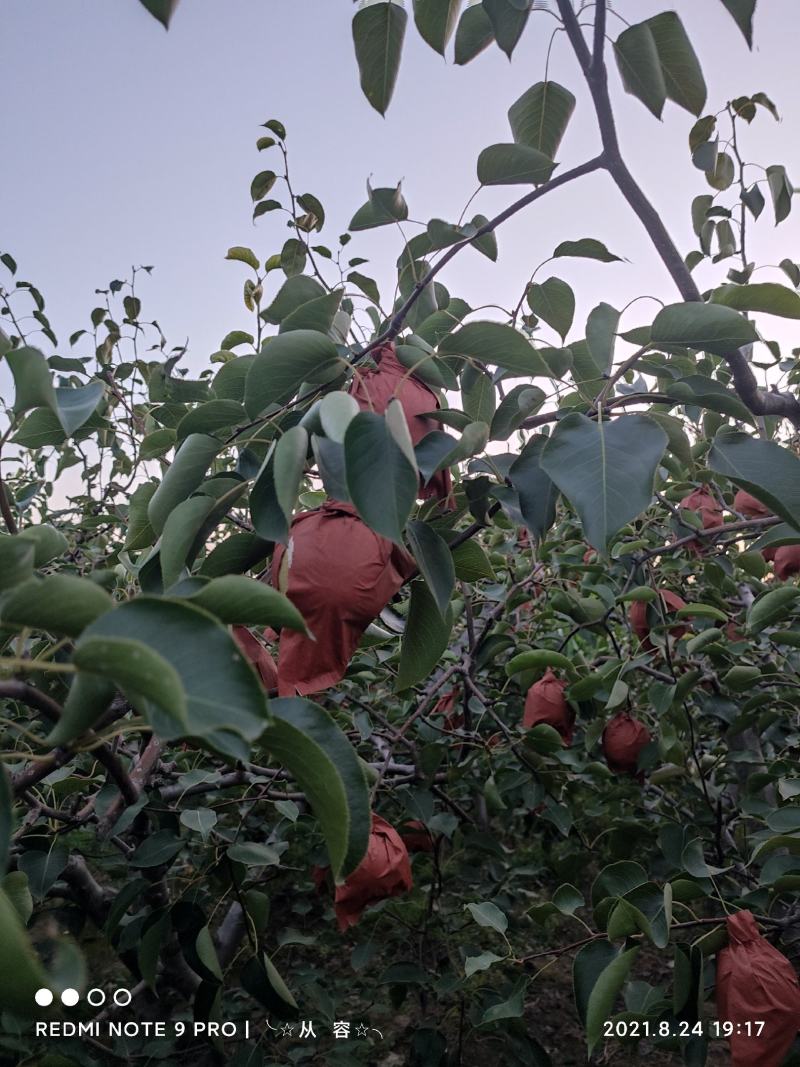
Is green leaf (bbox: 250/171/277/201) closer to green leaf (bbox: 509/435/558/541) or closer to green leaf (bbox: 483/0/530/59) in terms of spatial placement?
green leaf (bbox: 483/0/530/59)

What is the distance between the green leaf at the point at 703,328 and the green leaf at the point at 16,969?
603 millimetres

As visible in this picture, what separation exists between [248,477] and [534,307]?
0.41 metres

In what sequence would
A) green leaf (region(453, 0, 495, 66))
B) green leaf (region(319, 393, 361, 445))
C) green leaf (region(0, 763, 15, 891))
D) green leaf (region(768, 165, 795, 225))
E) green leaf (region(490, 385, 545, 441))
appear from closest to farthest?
1. green leaf (region(0, 763, 15, 891))
2. green leaf (region(319, 393, 361, 445))
3. green leaf (region(490, 385, 545, 441))
4. green leaf (region(453, 0, 495, 66))
5. green leaf (region(768, 165, 795, 225))

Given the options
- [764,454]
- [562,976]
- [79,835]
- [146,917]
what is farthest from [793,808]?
[79,835]

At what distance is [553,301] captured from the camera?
0.86 metres

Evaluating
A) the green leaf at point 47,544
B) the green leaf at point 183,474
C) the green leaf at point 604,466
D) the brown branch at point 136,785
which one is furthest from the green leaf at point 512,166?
the brown branch at point 136,785

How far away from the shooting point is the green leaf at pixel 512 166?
686 millimetres

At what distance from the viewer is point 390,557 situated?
1.96 ft

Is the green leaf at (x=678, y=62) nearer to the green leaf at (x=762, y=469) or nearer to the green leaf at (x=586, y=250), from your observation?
the green leaf at (x=586, y=250)

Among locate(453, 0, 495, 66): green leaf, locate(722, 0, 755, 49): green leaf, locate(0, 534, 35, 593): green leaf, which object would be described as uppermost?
locate(453, 0, 495, 66): green leaf

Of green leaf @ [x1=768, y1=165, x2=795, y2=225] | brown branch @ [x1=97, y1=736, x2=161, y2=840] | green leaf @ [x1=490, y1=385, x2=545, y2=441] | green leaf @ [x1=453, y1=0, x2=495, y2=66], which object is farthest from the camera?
green leaf @ [x1=768, y1=165, x2=795, y2=225]

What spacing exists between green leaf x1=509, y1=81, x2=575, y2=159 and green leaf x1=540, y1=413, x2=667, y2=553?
0.36 m

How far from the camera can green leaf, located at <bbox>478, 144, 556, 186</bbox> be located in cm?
69

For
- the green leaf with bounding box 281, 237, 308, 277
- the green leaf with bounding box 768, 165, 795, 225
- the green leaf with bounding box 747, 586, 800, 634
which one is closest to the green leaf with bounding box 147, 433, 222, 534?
the green leaf with bounding box 281, 237, 308, 277
